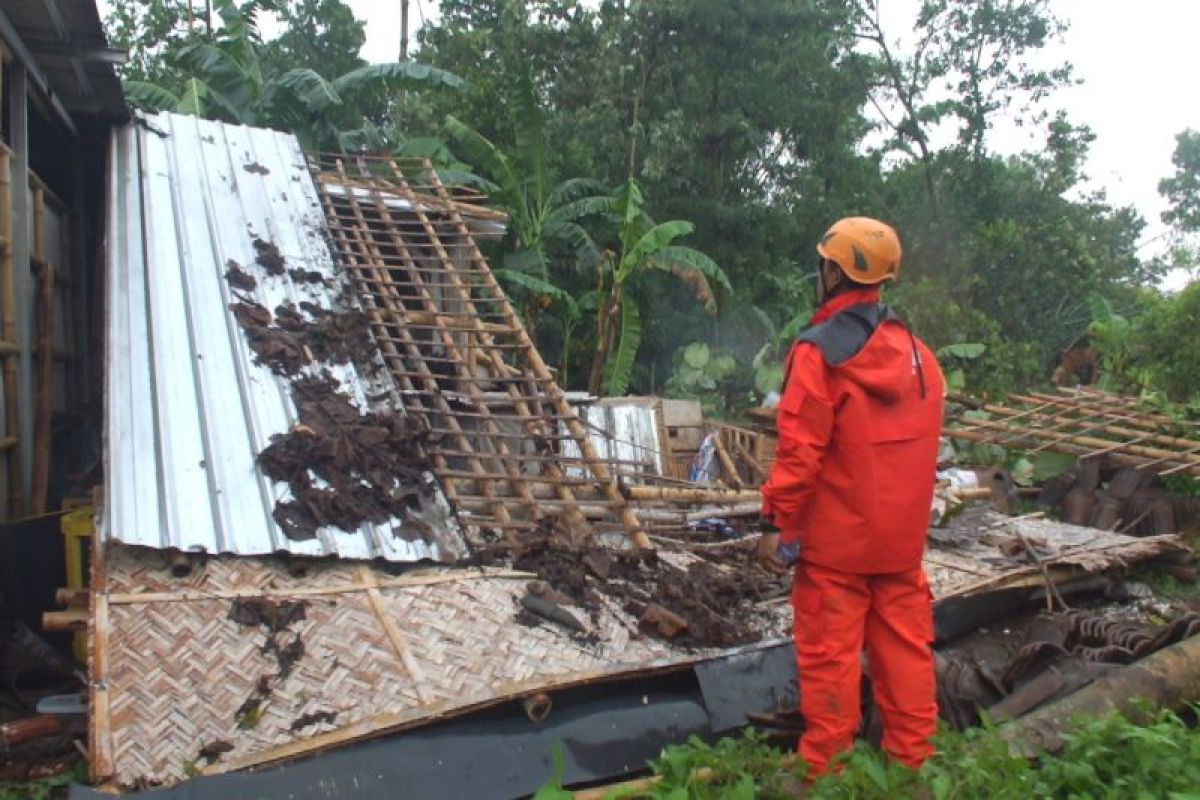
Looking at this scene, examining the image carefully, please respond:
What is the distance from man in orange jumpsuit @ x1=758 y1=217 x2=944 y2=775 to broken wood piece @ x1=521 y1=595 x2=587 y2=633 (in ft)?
2.78

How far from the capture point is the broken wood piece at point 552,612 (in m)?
3.74

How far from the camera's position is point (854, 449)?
3244 millimetres

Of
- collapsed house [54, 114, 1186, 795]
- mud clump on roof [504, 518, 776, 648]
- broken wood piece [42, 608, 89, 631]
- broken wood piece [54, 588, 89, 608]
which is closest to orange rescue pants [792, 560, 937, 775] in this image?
collapsed house [54, 114, 1186, 795]

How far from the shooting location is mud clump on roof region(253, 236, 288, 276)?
592 centimetres

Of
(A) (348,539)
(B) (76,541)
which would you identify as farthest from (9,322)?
(A) (348,539)

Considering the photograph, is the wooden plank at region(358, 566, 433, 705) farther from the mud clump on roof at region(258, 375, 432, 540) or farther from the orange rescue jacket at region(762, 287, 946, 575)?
the orange rescue jacket at region(762, 287, 946, 575)

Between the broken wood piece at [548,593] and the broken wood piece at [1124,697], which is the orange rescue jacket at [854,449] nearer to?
the broken wood piece at [1124,697]

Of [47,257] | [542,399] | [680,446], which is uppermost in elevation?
[47,257]

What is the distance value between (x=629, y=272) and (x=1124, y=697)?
10.3m

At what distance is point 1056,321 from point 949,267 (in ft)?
6.68

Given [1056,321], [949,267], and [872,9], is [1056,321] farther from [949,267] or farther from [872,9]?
[872,9]

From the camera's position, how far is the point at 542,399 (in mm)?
5492

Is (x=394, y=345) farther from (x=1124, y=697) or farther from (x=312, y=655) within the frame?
(x=1124, y=697)

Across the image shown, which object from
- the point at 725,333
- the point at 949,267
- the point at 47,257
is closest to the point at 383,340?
the point at 47,257
